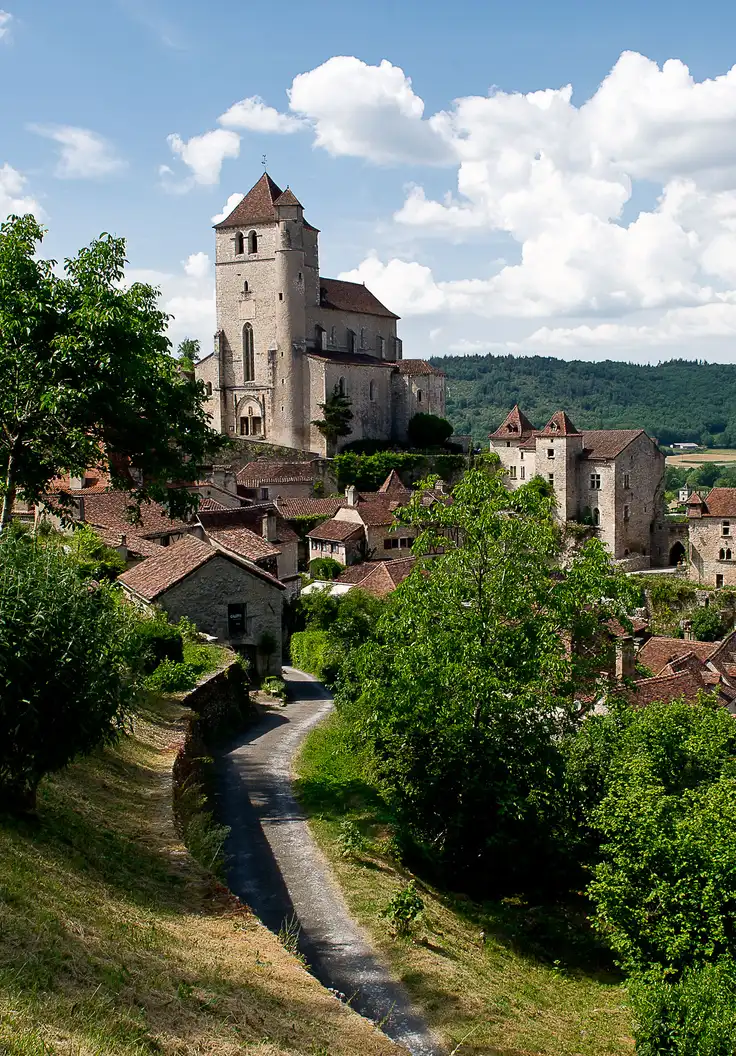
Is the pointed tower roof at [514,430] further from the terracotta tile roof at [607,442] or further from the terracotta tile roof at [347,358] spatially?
the terracotta tile roof at [347,358]

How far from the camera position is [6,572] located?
11.6 m

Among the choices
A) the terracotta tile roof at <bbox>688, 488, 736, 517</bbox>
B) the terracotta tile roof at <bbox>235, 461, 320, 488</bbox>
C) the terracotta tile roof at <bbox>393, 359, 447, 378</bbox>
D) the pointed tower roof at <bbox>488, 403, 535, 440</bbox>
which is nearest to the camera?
the terracotta tile roof at <bbox>688, 488, 736, 517</bbox>

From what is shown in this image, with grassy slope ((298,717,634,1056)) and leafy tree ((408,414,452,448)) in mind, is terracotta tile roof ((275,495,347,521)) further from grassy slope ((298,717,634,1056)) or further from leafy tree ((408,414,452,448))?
grassy slope ((298,717,634,1056))

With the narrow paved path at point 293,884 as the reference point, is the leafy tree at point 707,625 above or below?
below

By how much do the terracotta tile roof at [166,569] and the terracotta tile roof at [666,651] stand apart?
20.2 meters

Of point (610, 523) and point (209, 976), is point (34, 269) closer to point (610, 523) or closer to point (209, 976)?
point (209, 976)

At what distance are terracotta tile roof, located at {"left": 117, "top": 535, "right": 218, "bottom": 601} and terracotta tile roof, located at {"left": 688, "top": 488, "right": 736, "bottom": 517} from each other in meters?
48.5

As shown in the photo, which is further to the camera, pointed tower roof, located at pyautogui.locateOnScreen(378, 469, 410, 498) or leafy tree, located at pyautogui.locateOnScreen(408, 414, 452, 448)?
leafy tree, located at pyautogui.locateOnScreen(408, 414, 452, 448)

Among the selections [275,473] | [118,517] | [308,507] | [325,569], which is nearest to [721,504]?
[308,507]

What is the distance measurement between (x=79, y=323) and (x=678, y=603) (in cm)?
5669

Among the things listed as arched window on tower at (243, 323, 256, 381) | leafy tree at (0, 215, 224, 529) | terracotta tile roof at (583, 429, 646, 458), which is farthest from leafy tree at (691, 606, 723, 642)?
leafy tree at (0, 215, 224, 529)

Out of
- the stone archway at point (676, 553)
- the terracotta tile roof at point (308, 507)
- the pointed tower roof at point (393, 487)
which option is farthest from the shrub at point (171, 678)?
the stone archway at point (676, 553)

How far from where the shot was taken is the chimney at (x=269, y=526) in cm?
4866

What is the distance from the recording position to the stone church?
79625mm
